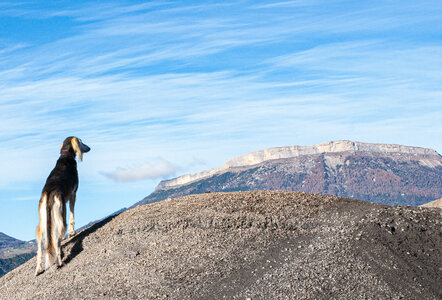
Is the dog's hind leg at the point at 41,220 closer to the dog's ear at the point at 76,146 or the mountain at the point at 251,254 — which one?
the mountain at the point at 251,254

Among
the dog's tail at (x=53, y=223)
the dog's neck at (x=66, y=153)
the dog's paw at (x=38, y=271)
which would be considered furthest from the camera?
the dog's neck at (x=66, y=153)

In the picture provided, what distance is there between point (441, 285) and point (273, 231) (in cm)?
526

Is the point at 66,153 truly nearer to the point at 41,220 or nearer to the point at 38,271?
the point at 41,220

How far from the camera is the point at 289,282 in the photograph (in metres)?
15.0

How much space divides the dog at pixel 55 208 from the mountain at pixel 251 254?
2.29 ft

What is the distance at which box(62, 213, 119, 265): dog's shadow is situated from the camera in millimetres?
18492

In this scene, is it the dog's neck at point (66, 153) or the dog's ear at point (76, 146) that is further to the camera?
the dog's ear at point (76, 146)

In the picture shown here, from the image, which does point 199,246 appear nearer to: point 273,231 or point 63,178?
point 273,231

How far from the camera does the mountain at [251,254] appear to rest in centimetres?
1505

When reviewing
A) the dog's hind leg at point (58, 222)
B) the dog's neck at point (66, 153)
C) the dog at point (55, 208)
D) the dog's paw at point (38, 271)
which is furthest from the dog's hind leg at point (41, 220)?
the dog's neck at point (66, 153)

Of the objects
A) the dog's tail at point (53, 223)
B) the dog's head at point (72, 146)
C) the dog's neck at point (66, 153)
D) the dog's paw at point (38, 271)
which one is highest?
the dog's head at point (72, 146)

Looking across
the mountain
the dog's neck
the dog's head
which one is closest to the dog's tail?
the mountain

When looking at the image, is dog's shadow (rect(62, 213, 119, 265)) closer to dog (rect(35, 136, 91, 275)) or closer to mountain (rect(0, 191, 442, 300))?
mountain (rect(0, 191, 442, 300))

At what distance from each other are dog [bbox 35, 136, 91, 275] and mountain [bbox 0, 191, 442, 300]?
2.29 feet
